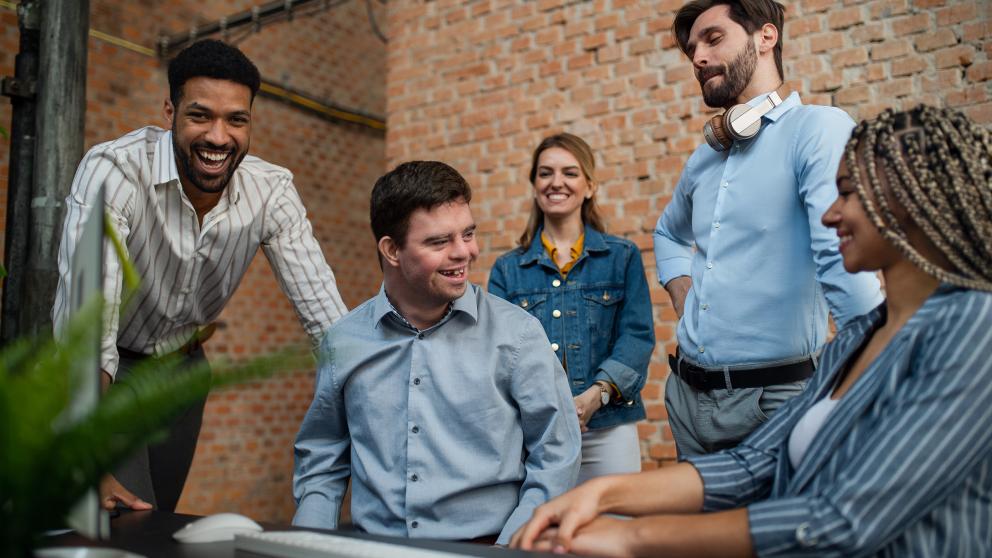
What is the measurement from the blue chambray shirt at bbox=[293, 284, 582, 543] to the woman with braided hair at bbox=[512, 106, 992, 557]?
1.85 ft

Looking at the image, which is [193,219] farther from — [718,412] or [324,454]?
[718,412]

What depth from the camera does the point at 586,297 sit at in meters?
2.86

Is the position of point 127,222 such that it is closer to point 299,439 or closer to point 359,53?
point 299,439

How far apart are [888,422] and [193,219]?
6.28ft

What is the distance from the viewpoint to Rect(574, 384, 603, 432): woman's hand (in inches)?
103

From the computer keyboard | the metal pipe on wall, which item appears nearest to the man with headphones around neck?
the computer keyboard

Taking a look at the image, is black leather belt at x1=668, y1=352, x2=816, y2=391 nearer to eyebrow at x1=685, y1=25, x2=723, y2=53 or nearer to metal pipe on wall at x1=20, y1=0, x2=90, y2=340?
eyebrow at x1=685, y1=25, x2=723, y2=53

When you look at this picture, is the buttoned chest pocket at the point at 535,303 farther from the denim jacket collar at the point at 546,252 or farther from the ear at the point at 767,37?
the ear at the point at 767,37

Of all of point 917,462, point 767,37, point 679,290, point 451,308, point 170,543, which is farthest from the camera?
point 679,290

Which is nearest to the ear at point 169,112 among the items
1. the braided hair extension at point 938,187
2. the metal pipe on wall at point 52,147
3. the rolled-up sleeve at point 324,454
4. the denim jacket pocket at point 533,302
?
the metal pipe on wall at point 52,147

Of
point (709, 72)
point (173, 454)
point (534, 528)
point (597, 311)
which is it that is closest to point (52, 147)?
point (173, 454)

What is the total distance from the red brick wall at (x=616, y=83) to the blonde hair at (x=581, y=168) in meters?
0.93

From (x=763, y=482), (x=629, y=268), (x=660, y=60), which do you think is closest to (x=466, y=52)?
(x=660, y=60)

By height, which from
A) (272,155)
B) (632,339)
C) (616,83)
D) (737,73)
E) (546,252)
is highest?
(272,155)
